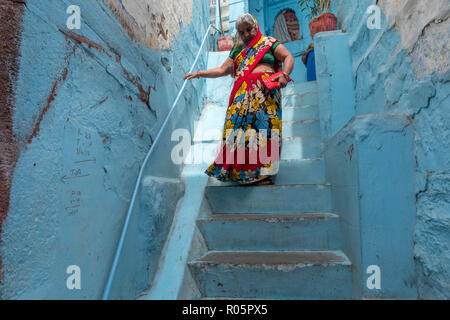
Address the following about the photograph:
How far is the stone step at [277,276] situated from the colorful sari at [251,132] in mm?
590

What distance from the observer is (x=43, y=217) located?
28.9 inches

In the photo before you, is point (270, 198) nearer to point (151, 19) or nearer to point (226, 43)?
point (151, 19)

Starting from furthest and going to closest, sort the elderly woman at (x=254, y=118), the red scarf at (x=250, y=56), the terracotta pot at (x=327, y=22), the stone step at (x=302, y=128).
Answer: the terracotta pot at (x=327, y=22)
the stone step at (x=302, y=128)
the red scarf at (x=250, y=56)
the elderly woman at (x=254, y=118)

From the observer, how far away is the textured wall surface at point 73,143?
0.67m

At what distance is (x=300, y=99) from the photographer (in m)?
2.70

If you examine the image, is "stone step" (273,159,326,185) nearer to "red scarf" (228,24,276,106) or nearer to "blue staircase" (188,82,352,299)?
"blue staircase" (188,82,352,299)

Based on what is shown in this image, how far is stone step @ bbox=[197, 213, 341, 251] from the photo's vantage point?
1414mm

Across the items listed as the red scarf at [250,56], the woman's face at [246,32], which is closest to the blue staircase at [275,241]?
the red scarf at [250,56]

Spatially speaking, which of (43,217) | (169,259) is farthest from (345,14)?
(43,217)

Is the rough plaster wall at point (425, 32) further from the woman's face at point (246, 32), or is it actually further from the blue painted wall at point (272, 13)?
the blue painted wall at point (272, 13)

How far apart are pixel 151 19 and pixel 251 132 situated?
90 cm

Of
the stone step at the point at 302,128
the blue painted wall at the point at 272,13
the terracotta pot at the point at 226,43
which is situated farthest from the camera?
the blue painted wall at the point at 272,13

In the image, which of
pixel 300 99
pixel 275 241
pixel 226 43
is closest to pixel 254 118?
pixel 275 241
